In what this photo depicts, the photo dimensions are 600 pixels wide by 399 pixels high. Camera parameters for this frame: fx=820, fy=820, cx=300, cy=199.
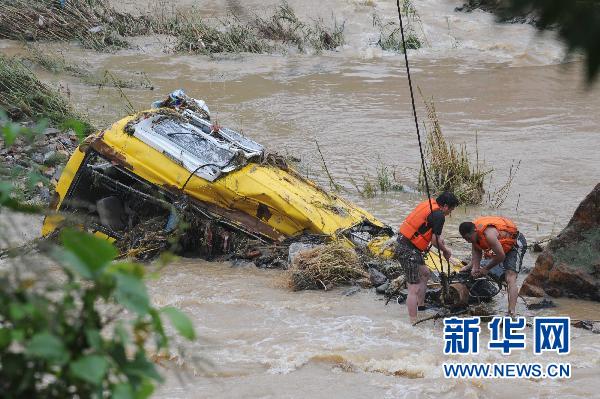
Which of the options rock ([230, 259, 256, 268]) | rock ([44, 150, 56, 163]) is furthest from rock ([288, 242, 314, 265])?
rock ([44, 150, 56, 163])

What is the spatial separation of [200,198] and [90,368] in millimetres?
6215

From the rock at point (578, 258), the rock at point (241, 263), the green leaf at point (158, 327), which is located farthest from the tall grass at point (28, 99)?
the green leaf at point (158, 327)

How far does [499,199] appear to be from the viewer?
432 inches

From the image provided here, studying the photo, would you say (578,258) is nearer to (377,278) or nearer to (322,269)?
(377,278)

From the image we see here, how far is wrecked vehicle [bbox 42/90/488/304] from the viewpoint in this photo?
8.16 metres

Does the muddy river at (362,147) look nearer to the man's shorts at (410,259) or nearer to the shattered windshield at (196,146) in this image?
the man's shorts at (410,259)

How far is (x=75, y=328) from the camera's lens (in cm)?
221

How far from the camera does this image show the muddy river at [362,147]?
5.73 metres

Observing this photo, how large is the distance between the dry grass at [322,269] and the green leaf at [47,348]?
571cm

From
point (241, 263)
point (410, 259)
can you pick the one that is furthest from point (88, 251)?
point (241, 263)

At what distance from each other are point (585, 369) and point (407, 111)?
10005 millimetres

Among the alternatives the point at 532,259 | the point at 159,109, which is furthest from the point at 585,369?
the point at 159,109

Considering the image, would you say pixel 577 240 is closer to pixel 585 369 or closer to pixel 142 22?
pixel 585 369

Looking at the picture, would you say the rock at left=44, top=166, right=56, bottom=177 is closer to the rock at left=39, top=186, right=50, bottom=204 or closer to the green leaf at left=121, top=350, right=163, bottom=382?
the rock at left=39, top=186, right=50, bottom=204
